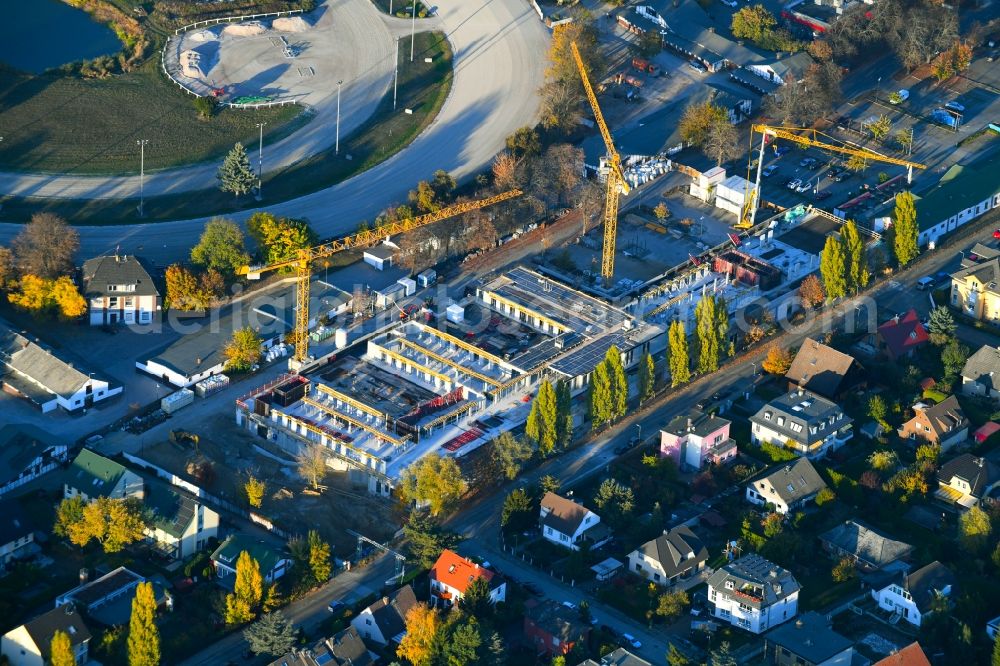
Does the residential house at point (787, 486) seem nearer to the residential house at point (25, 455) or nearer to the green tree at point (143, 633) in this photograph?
the green tree at point (143, 633)

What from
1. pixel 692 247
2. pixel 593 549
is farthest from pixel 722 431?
pixel 692 247

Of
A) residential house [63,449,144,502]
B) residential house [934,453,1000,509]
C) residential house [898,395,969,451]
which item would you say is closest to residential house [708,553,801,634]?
residential house [934,453,1000,509]

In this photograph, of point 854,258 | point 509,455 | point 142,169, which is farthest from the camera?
point 142,169

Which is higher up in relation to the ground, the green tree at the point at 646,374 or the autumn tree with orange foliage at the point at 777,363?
the green tree at the point at 646,374

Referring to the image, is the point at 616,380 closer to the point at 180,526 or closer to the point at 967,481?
the point at 967,481

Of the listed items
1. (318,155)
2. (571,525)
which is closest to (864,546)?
(571,525)

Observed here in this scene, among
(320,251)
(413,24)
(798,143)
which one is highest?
(413,24)

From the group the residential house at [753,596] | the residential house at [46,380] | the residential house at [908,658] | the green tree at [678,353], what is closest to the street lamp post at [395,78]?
the green tree at [678,353]
